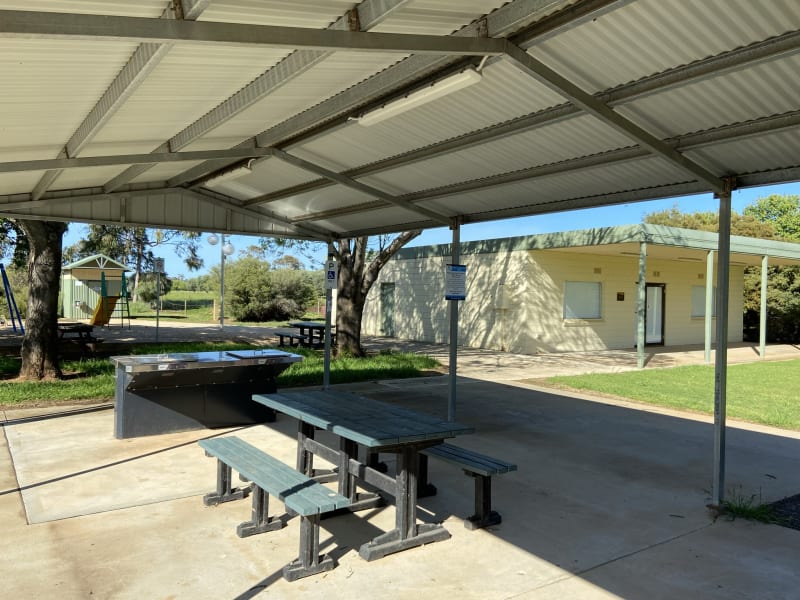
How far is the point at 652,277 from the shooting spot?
19672 millimetres

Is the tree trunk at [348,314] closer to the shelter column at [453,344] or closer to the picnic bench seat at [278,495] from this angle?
the shelter column at [453,344]

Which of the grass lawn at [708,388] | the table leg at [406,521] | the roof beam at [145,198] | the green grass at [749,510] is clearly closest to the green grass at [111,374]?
the roof beam at [145,198]

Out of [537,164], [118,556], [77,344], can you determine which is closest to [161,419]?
[118,556]

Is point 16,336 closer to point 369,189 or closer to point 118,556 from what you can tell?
point 369,189

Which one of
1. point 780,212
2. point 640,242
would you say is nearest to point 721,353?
point 640,242

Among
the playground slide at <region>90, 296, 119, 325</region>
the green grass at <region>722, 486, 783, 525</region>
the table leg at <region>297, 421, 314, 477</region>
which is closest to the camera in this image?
the green grass at <region>722, 486, 783, 525</region>

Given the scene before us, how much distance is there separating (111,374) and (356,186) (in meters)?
6.62

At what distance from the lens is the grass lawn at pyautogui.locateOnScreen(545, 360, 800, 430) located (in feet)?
30.4

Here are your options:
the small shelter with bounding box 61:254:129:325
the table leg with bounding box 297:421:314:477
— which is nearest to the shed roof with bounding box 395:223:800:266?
the table leg with bounding box 297:421:314:477

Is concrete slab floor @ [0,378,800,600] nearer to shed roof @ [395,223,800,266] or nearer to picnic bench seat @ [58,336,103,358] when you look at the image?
picnic bench seat @ [58,336,103,358]

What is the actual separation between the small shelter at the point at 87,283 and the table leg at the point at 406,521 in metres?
23.8

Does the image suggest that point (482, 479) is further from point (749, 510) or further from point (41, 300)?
point (41, 300)

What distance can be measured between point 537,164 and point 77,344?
11987 millimetres

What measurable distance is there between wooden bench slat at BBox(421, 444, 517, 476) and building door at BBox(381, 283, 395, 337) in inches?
716
